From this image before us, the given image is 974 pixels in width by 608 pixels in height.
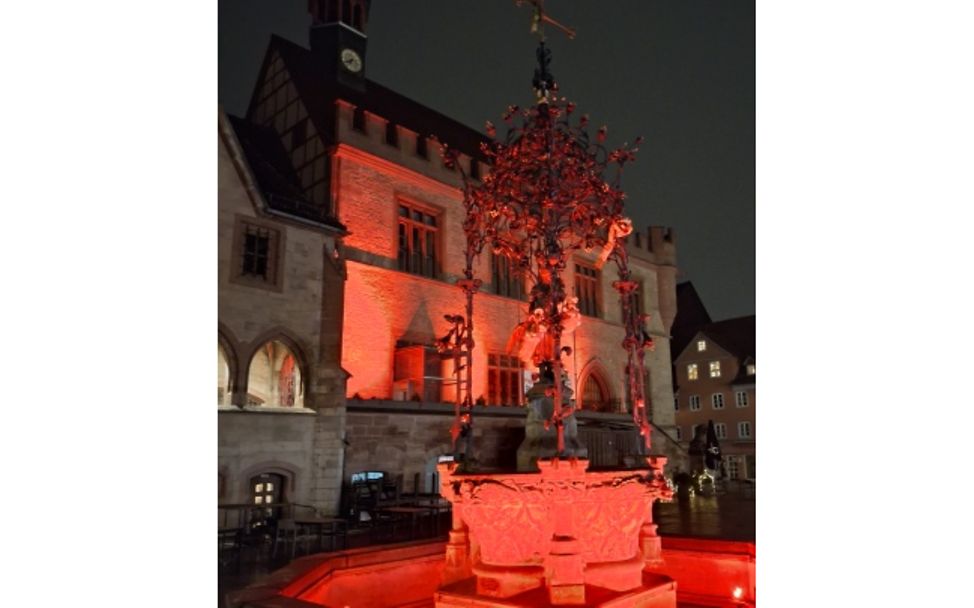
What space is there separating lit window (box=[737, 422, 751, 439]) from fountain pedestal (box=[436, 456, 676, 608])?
627 inches

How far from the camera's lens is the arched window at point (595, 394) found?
1736cm

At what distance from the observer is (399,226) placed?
44.5ft

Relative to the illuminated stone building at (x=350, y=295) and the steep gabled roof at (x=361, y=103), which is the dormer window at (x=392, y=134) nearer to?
the illuminated stone building at (x=350, y=295)

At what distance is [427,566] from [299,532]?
3937mm

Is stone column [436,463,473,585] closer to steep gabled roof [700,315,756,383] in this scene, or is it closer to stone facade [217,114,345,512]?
stone facade [217,114,345,512]

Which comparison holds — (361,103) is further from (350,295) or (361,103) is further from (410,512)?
(410,512)

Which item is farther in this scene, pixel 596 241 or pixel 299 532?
pixel 299 532

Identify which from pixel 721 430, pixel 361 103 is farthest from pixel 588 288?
pixel 361 103

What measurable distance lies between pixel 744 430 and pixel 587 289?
6346mm

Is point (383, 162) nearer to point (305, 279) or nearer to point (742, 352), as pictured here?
point (305, 279)

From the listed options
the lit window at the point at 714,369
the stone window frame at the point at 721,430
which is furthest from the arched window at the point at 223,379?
the lit window at the point at 714,369

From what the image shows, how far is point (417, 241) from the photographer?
1395 cm

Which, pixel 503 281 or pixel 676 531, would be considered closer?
pixel 676 531
